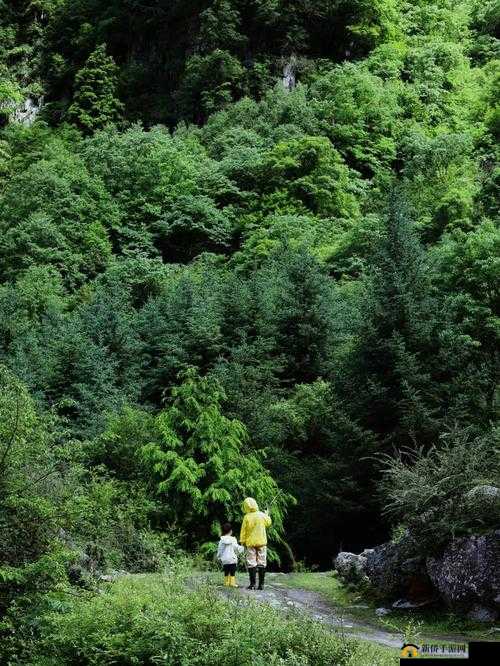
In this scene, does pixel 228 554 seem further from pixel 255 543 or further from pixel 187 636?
pixel 187 636

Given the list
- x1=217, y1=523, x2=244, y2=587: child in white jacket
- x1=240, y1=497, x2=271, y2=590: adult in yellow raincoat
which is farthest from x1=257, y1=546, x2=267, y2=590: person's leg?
x1=217, y1=523, x2=244, y2=587: child in white jacket

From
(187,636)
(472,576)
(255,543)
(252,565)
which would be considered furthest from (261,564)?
(187,636)

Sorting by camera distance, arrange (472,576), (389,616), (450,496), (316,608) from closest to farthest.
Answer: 1. (472,576)
2. (389,616)
3. (450,496)
4. (316,608)

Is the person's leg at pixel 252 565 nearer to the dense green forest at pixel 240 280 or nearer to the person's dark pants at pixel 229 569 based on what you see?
the person's dark pants at pixel 229 569

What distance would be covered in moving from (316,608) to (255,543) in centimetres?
158

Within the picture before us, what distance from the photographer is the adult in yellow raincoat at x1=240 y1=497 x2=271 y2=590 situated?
46.3ft

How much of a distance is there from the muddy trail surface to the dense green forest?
1676 millimetres

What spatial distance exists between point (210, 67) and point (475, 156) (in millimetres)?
22568

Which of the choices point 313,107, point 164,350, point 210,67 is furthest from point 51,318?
point 210,67

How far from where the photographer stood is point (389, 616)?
12781 mm

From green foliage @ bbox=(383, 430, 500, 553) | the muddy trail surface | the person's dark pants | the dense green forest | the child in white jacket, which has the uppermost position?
the dense green forest

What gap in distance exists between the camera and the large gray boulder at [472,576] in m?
11.8

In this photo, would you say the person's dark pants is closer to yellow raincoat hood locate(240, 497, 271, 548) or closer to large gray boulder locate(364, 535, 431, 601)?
yellow raincoat hood locate(240, 497, 271, 548)

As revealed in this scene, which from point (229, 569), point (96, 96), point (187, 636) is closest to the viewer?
point (187, 636)
